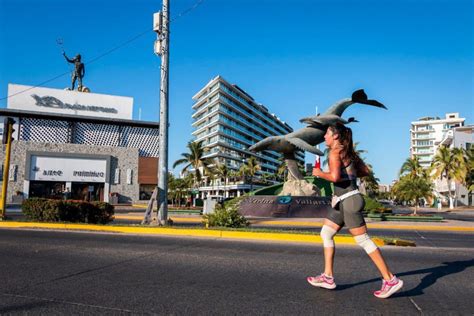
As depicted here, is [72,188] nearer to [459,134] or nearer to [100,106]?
[100,106]

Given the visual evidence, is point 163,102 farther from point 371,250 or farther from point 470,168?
point 470,168

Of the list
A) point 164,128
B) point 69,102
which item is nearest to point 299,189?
point 164,128

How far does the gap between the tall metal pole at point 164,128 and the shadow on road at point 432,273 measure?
29.3ft

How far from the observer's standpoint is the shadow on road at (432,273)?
13.0 feet

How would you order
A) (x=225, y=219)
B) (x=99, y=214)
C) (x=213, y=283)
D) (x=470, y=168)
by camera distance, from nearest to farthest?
(x=213, y=283) → (x=225, y=219) → (x=99, y=214) → (x=470, y=168)

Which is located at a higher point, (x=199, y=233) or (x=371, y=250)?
(x=371, y=250)

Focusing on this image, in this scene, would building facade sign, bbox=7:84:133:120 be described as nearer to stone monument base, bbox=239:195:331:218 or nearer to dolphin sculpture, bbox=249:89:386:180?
dolphin sculpture, bbox=249:89:386:180

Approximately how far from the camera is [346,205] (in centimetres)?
372

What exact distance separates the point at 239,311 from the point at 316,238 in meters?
6.42

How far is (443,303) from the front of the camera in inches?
137

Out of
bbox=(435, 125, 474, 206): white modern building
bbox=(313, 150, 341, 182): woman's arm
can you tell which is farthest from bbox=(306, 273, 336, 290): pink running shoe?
bbox=(435, 125, 474, 206): white modern building

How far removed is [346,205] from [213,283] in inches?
67.3

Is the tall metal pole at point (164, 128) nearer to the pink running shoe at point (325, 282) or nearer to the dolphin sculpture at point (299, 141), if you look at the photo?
the pink running shoe at point (325, 282)

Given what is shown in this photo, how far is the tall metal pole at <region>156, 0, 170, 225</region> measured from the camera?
1268cm
